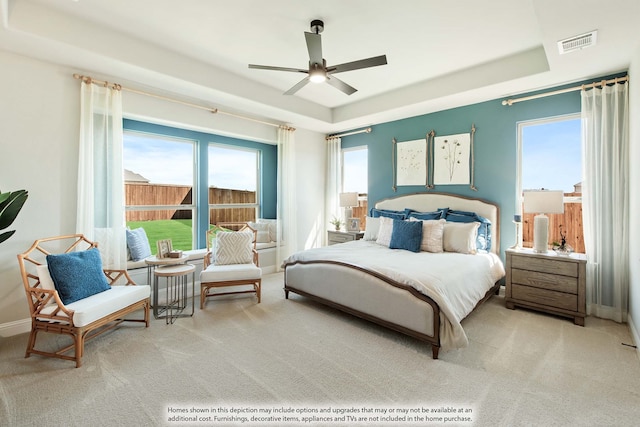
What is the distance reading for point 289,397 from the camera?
6.35ft

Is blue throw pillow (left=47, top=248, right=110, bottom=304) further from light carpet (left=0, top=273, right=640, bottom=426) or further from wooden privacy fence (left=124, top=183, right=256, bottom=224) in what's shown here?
wooden privacy fence (left=124, top=183, right=256, bottom=224)

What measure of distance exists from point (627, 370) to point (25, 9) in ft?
18.3

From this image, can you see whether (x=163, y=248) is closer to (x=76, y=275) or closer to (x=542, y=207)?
(x=76, y=275)

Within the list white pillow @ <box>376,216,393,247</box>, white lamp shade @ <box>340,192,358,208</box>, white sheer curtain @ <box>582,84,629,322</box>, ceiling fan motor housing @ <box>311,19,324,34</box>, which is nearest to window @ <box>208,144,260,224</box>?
white lamp shade @ <box>340,192,358,208</box>

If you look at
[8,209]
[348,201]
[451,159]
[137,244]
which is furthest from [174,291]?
[451,159]

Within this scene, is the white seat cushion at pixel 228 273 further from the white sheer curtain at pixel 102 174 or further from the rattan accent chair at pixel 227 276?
the white sheer curtain at pixel 102 174

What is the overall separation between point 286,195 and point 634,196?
14.3 ft

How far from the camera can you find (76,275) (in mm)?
2580

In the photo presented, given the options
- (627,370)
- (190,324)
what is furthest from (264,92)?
(627,370)

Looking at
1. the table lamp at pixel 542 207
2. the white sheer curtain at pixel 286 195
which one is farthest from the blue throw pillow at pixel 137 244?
the table lamp at pixel 542 207

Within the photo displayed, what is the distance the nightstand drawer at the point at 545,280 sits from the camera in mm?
3043

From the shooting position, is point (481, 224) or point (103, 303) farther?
point (481, 224)

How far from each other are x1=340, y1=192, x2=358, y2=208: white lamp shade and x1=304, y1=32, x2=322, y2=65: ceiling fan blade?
2.87 m

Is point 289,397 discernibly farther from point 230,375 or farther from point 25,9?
point 25,9
